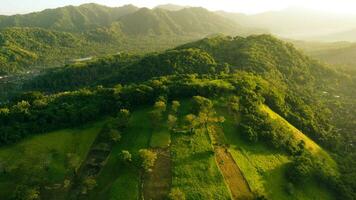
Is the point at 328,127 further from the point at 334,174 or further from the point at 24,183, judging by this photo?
the point at 24,183

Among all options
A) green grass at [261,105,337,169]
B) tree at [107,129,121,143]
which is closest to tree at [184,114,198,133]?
tree at [107,129,121,143]

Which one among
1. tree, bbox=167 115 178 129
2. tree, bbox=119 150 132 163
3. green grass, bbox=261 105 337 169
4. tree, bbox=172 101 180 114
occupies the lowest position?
green grass, bbox=261 105 337 169

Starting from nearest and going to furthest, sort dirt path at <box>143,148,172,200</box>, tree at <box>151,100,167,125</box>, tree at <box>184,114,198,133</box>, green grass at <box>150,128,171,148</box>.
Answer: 1. dirt path at <box>143,148,172,200</box>
2. green grass at <box>150,128,171,148</box>
3. tree at <box>184,114,198,133</box>
4. tree at <box>151,100,167,125</box>

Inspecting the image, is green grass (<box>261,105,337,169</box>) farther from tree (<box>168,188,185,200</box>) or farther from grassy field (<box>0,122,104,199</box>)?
grassy field (<box>0,122,104,199</box>)

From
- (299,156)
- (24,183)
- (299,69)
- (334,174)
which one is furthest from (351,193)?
(299,69)

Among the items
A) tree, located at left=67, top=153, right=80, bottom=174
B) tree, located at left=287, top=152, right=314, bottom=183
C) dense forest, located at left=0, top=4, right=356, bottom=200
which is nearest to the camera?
dense forest, located at left=0, top=4, right=356, bottom=200

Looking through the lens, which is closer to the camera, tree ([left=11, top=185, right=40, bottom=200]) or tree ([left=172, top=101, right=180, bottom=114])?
tree ([left=11, top=185, right=40, bottom=200])
